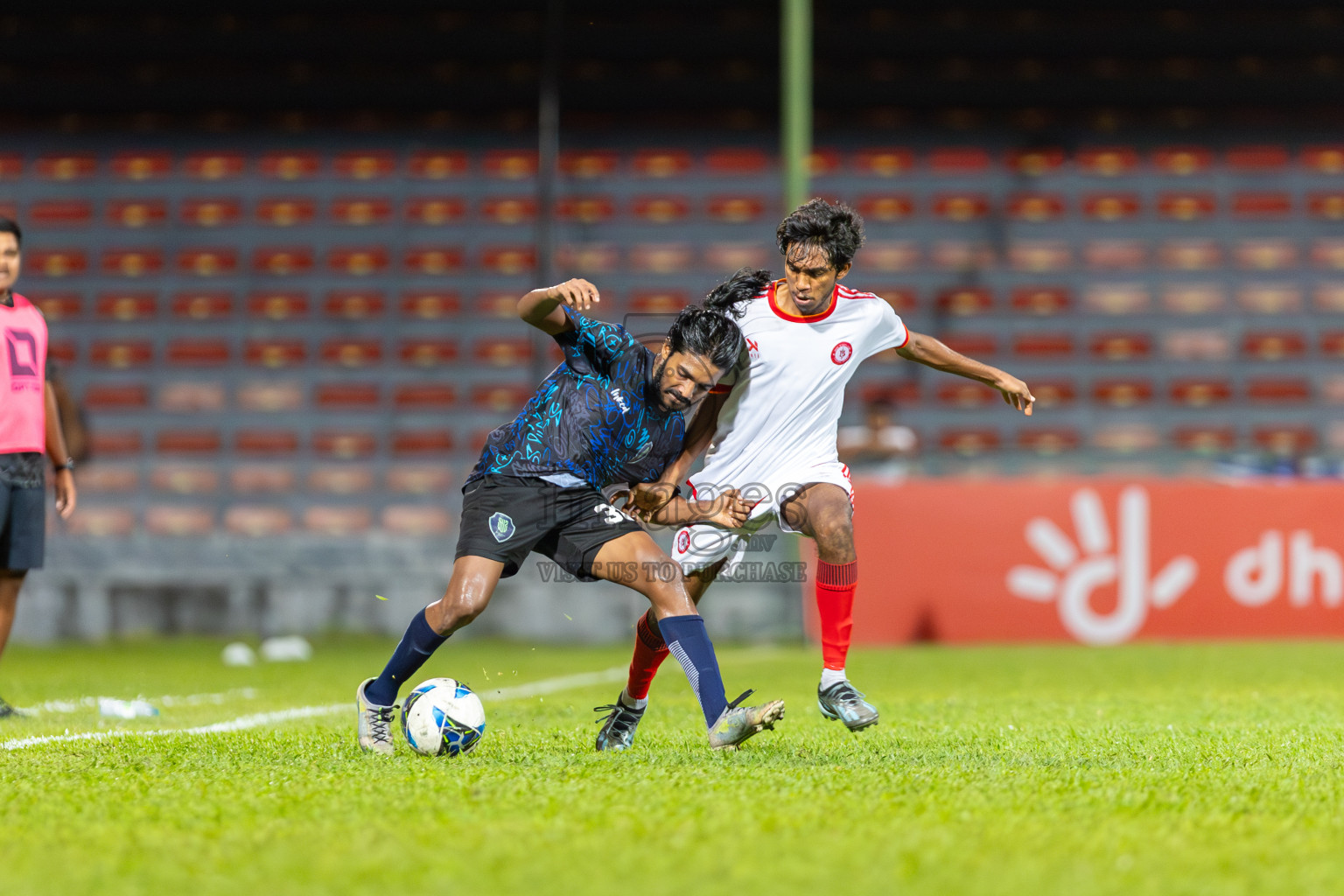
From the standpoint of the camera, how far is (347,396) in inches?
511

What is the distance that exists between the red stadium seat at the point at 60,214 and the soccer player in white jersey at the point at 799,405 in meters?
10.9

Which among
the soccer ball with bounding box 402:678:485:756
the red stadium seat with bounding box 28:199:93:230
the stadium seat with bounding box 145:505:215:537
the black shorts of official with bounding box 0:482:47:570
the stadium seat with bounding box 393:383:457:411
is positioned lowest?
the stadium seat with bounding box 145:505:215:537

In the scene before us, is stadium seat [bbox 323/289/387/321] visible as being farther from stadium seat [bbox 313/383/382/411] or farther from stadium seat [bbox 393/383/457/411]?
stadium seat [bbox 393/383/457/411]

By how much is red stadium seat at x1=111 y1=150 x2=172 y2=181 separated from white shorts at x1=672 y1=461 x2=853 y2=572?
10.8 metres

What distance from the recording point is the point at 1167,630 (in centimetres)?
927

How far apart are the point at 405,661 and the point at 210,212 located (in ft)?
35.1

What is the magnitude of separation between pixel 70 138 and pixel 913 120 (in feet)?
26.2

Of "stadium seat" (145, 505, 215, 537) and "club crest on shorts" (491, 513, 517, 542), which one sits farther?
"stadium seat" (145, 505, 215, 537)

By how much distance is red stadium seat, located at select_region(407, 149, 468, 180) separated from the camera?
13.6 meters

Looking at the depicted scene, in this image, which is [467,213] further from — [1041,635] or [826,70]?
[1041,635]

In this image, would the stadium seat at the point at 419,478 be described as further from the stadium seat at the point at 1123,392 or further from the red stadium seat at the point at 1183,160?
the red stadium seat at the point at 1183,160

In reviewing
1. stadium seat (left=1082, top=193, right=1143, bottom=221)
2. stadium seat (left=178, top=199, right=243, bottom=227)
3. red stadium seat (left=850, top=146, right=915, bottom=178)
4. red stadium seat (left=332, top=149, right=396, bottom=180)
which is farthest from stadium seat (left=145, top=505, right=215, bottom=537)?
stadium seat (left=1082, top=193, right=1143, bottom=221)

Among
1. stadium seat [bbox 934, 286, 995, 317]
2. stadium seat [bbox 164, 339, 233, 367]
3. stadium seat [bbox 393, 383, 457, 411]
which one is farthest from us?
stadium seat [bbox 164, 339, 233, 367]

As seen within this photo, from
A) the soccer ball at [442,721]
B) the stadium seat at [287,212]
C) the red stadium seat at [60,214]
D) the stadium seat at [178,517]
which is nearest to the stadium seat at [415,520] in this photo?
the stadium seat at [178,517]
